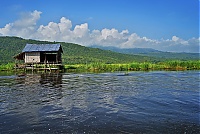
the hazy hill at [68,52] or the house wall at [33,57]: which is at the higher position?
the hazy hill at [68,52]

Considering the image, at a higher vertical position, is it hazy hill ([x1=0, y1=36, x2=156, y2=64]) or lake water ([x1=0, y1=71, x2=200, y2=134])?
hazy hill ([x1=0, y1=36, x2=156, y2=64])

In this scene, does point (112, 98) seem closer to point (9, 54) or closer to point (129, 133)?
point (129, 133)

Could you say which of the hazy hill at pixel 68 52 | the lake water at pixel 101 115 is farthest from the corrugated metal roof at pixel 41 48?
the hazy hill at pixel 68 52

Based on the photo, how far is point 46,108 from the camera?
11.9 m

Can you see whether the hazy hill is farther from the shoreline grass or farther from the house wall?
the house wall

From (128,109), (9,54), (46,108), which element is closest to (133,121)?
(128,109)

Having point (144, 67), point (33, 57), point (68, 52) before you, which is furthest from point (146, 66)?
point (68, 52)

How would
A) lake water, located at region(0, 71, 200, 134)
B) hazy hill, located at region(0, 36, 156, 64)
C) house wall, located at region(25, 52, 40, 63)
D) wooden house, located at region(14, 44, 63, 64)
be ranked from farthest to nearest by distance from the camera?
hazy hill, located at region(0, 36, 156, 64), house wall, located at region(25, 52, 40, 63), wooden house, located at region(14, 44, 63, 64), lake water, located at region(0, 71, 200, 134)

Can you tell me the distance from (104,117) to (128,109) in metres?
1.85

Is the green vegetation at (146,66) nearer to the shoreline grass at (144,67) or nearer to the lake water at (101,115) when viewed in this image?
the shoreline grass at (144,67)

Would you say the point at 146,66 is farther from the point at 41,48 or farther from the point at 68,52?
the point at 68,52

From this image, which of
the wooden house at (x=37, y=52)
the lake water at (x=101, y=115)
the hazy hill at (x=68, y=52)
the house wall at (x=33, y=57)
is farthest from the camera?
the hazy hill at (x=68, y=52)

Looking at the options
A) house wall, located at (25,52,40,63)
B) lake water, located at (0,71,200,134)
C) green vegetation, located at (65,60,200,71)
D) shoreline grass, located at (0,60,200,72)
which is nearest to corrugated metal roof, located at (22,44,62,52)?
house wall, located at (25,52,40,63)

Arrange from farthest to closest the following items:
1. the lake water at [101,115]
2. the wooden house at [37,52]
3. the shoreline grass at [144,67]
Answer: the shoreline grass at [144,67], the wooden house at [37,52], the lake water at [101,115]
